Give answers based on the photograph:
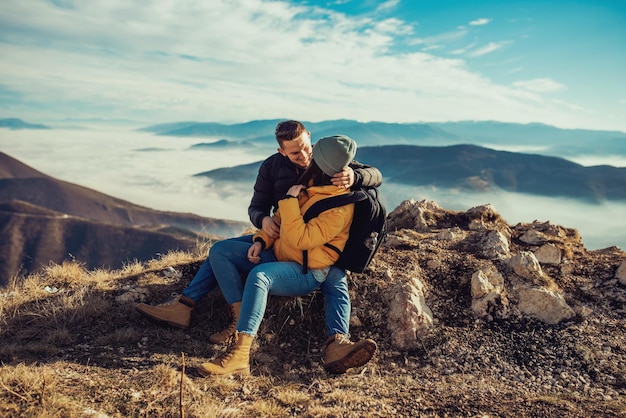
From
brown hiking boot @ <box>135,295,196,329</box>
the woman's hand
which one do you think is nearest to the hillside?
brown hiking boot @ <box>135,295,196,329</box>

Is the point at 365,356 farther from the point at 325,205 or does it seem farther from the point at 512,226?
the point at 512,226

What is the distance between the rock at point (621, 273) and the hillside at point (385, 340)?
15 mm

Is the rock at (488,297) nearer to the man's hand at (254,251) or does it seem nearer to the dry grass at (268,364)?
the dry grass at (268,364)

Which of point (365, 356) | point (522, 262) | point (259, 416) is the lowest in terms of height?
point (259, 416)

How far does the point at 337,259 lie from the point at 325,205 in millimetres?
616

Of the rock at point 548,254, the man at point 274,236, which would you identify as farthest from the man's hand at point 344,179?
the rock at point 548,254

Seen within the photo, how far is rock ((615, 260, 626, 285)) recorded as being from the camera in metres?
5.67

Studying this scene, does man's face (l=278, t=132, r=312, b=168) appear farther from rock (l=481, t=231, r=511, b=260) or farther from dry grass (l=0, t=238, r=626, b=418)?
rock (l=481, t=231, r=511, b=260)

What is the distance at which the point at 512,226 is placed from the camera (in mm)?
7293

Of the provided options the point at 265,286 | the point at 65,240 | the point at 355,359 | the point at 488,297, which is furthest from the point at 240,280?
the point at 65,240

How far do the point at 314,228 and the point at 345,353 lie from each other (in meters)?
1.17

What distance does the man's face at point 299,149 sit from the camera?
4.39m

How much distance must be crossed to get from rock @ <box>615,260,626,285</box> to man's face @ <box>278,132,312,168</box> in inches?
167

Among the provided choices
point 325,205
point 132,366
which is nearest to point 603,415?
point 325,205
